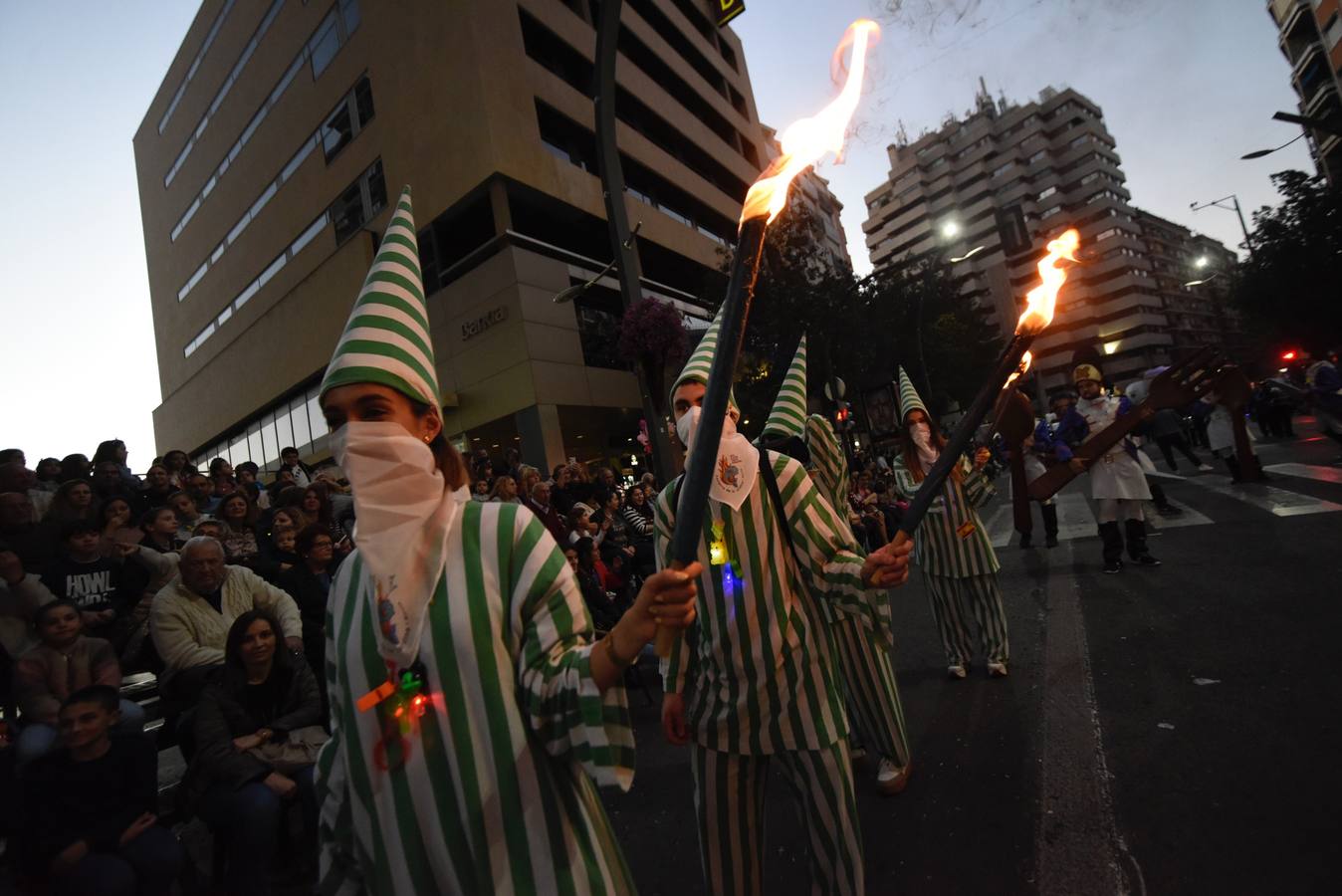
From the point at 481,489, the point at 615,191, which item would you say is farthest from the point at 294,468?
the point at 615,191

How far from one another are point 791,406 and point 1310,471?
10.7 metres

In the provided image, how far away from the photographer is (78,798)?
3102 millimetres

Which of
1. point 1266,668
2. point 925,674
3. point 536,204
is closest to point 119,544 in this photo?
point 925,674

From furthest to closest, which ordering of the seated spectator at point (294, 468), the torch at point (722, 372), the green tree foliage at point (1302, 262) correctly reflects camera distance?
1. the green tree foliage at point (1302, 262)
2. the seated spectator at point (294, 468)
3. the torch at point (722, 372)

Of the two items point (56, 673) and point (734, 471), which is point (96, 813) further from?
point (734, 471)

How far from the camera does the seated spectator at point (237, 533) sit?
6.02m

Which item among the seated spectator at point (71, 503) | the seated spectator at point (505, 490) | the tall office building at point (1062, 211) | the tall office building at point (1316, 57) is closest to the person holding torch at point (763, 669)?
the seated spectator at point (505, 490)

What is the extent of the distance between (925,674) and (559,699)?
4.53m

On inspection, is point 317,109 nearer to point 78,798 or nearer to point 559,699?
point 78,798

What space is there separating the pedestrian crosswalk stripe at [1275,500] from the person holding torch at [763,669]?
26.8 ft

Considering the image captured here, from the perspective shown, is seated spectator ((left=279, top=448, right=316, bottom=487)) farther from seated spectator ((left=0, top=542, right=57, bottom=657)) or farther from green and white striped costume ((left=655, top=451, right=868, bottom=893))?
green and white striped costume ((left=655, top=451, right=868, bottom=893))

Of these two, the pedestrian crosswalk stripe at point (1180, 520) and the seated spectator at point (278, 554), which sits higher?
the seated spectator at point (278, 554)

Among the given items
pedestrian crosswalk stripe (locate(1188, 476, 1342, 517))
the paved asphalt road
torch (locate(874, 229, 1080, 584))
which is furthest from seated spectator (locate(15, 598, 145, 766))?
pedestrian crosswalk stripe (locate(1188, 476, 1342, 517))

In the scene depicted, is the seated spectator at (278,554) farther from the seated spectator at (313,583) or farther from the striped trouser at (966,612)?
the striped trouser at (966,612)
